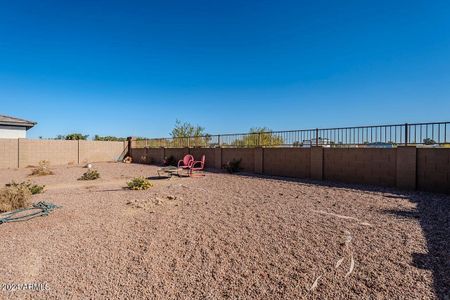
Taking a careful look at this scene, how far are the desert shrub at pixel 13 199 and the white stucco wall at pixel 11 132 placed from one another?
1717cm

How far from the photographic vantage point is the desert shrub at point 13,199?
233 inches

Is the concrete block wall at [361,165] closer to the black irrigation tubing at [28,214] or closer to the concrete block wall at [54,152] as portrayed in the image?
the black irrigation tubing at [28,214]

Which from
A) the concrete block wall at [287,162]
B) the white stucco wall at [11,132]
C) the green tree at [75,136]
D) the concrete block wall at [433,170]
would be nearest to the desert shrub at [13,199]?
the concrete block wall at [287,162]

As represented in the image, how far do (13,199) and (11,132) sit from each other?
18011 mm

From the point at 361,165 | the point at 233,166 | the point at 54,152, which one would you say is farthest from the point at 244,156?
the point at 54,152

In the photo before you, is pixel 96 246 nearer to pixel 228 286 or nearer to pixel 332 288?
pixel 228 286

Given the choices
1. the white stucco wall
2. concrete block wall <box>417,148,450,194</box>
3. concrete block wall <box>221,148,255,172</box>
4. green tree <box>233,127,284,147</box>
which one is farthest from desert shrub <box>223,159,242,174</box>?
the white stucco wall

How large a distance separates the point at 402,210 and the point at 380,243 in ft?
8.10

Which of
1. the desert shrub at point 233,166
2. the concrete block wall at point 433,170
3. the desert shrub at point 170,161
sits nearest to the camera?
the concrete block wall at point 433,170

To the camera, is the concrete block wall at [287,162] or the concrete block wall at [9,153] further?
the concrete block wall at [9,153]

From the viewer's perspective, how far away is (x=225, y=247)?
3.90m

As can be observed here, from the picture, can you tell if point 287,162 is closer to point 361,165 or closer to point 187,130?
point 361,165

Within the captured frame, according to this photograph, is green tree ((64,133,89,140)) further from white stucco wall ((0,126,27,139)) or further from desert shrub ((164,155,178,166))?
desert shrub ((164,155,178,166))

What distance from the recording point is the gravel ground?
2.88 meters
